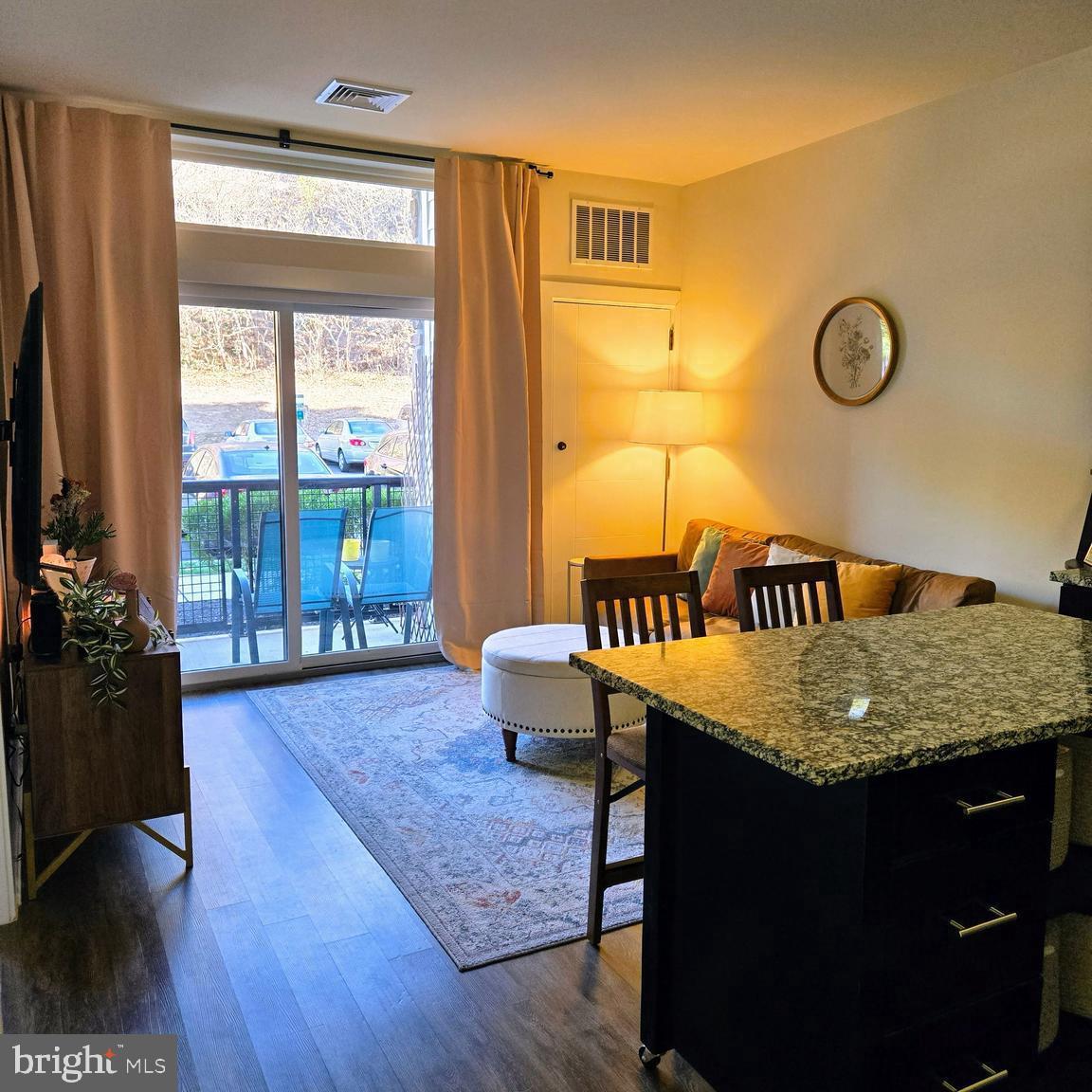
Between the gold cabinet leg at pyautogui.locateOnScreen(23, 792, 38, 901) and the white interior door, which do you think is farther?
the white interior door

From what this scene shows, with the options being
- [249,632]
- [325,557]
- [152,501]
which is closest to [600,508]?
[325,557]

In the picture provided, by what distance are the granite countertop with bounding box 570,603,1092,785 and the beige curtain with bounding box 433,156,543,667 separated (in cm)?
296

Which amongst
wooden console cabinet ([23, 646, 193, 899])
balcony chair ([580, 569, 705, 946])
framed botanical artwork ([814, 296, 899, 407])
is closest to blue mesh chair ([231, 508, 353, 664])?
wooden console cabinet ([23, 646, 193, 899])

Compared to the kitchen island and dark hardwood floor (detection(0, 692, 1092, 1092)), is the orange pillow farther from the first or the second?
the kitchen island

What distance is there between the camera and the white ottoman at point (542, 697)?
3.63 m

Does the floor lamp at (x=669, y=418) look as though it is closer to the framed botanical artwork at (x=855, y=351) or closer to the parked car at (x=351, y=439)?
the framed botanical artwork at (x=855, y=351)

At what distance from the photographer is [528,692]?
144 inches

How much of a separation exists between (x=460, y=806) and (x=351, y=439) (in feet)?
7.46

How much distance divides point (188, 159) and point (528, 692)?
293cm

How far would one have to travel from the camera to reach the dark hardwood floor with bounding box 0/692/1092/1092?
2033 mm

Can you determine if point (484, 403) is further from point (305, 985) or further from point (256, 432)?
point (305, 985)

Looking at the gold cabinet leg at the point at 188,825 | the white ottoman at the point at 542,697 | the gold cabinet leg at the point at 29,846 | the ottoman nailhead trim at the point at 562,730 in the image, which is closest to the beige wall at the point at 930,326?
the ottoman nailhead trim at the point at 562,730

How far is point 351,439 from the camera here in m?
4.97

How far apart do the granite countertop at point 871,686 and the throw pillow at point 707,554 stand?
2.45 meters
